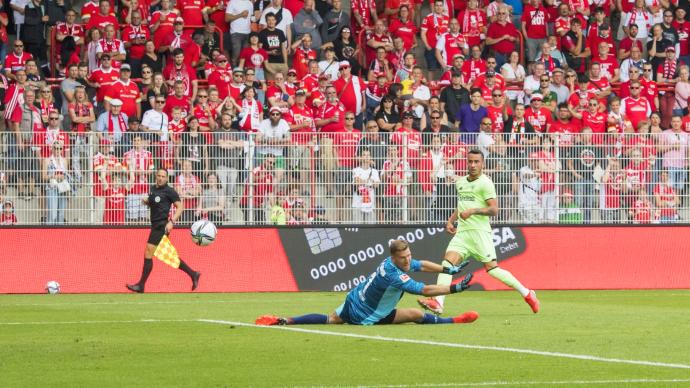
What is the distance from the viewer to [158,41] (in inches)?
1131

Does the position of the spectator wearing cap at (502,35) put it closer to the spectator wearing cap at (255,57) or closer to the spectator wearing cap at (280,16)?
the spectator wearing cap at (280,16)

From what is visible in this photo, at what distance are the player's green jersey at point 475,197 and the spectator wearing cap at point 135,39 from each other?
39.4ft

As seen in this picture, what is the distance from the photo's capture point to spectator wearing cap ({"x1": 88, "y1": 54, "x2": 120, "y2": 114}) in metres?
26.8

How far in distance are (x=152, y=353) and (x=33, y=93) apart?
13.8 m

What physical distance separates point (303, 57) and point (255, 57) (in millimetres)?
1028

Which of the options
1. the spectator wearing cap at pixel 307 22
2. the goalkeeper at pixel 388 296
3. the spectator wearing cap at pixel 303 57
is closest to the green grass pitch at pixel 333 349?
the goalkeeper at pixel 388 296

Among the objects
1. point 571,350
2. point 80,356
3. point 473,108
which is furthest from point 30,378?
point 473,108

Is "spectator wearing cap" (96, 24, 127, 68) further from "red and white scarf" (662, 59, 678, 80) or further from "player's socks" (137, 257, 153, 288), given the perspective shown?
"red and white scarf" (662, 59, 678, 80)

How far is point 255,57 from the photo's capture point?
2866cm

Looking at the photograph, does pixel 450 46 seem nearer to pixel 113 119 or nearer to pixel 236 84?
pixel 236 84

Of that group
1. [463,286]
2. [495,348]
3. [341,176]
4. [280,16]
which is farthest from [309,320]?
[280,16]

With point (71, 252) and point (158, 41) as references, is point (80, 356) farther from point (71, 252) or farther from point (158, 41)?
point (158, 41)

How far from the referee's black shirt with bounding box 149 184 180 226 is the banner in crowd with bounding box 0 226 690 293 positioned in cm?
100

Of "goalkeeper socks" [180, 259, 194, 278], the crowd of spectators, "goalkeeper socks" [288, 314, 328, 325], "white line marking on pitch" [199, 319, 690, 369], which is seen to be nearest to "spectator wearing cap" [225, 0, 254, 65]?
the crowd of spectators
